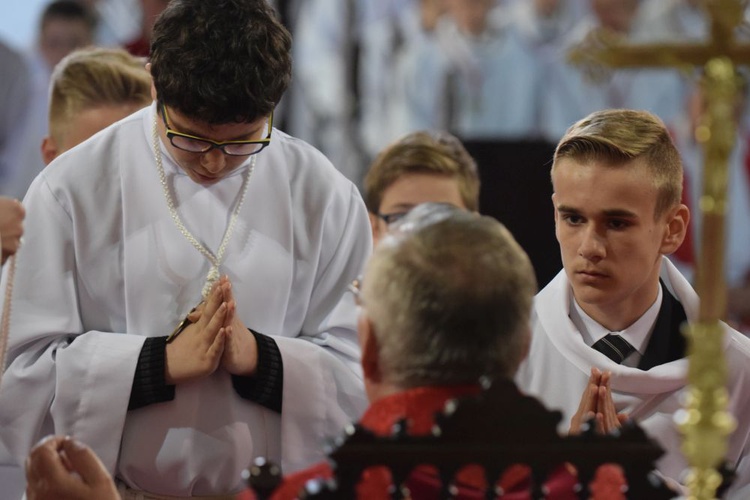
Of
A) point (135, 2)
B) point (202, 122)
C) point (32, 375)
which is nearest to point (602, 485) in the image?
point (202, 122)

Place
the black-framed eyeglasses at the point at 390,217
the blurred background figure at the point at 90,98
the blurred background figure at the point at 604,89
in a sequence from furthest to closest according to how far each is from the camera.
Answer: the blurred background figure at the point at 604,89, the black-framed eyeglasses at the point at 390,217, the blurred background figure at the point at 90,98

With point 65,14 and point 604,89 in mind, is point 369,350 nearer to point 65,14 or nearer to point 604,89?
point 65,14

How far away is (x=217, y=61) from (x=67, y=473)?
0.95m

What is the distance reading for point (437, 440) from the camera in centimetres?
200

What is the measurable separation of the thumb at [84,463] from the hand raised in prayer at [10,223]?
0.48 metres

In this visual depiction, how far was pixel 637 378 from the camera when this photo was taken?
3.13 meters

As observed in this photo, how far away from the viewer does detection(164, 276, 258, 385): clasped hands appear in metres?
2.75

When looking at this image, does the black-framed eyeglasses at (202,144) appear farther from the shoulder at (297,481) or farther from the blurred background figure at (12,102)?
the blurred background figure at (12,102)

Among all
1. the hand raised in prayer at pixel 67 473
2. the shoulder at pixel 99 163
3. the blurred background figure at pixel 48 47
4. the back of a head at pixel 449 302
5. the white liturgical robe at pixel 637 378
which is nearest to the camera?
the back of a head at pixel 449 302

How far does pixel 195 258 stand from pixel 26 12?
5730mm

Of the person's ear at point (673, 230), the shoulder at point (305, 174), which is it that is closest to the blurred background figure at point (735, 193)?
the person's ear at point (673, 230)

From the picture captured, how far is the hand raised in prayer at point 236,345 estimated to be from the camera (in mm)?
2758

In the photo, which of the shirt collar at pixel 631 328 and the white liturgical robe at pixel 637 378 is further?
the shirt collar at pixel 631 328

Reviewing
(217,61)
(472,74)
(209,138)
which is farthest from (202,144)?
(472,74)
